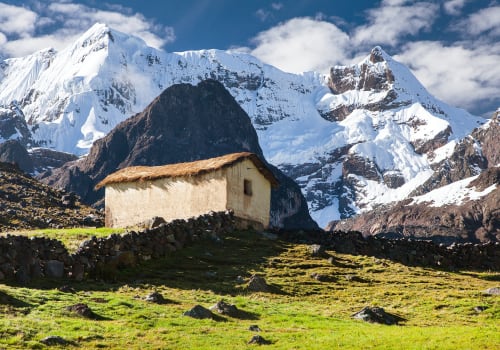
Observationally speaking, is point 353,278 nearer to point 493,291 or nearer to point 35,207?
point 493,291

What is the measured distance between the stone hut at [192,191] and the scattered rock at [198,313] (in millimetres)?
22774

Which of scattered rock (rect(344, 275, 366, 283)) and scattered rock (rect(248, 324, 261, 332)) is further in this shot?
scattered rock (rect(344, 275, 366, 283))

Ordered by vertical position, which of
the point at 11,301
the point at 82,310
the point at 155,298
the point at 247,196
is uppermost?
the point at 247,196

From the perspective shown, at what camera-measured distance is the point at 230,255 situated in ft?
129

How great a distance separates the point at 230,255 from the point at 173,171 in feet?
42.6

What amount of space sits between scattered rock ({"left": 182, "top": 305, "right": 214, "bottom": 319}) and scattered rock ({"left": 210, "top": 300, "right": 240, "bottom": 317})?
89 cm

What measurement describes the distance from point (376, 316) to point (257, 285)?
6.66 metres

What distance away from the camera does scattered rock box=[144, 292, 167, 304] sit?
27.5m

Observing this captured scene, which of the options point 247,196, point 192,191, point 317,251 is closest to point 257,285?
point 317,251

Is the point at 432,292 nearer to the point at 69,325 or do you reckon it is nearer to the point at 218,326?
the point at 218,326

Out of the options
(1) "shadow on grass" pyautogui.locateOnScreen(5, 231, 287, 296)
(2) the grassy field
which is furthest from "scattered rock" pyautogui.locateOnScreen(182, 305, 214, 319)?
(1) "shadow on grass" pyautogui.locateOnScreen(5, 231, 287, 296)

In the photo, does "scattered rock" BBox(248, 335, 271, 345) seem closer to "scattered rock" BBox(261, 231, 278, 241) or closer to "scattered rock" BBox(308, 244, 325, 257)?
"scattered rock" BBox(308, 244, 325, 257)

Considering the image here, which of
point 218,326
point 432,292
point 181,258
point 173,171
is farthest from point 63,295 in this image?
point 173,171

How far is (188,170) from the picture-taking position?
1981 inches
